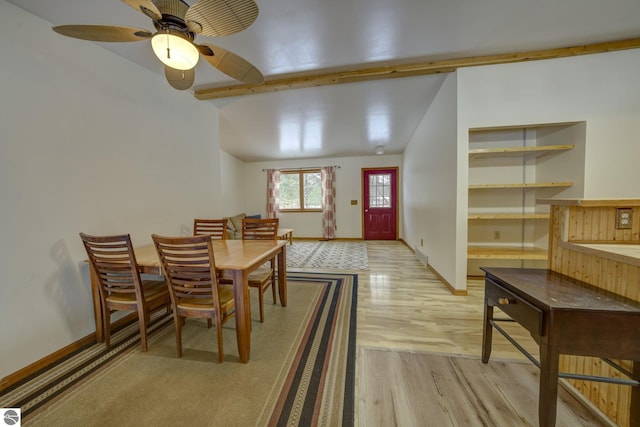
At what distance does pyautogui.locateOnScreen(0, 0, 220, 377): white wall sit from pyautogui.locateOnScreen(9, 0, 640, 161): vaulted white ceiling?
233mm

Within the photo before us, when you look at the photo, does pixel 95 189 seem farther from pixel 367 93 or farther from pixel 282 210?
pixel 282 210

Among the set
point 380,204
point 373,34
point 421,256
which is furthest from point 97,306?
point 380,204

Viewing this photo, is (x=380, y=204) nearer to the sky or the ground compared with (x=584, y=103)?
nearer to the ground

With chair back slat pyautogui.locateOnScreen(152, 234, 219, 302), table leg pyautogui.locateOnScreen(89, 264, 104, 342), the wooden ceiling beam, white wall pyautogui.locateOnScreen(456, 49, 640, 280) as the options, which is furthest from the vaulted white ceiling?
table leg pyautogui.locateOnScreen(89, 264, 104, 342)

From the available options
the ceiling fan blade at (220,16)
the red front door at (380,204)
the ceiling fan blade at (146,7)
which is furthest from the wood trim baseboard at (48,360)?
the red front door at (380,204)

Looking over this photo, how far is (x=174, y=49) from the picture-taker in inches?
50.5

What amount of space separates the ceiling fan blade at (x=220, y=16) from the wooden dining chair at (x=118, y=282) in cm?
139

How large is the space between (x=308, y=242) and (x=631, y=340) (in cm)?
522

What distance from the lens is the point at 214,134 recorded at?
3.26 meters

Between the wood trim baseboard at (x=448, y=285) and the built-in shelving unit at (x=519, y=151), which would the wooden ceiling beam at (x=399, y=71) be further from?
the wood trim baseboard at (x=448, y=285)

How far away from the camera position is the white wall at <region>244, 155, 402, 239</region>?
5828 mm

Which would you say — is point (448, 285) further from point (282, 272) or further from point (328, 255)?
point (328, 255)

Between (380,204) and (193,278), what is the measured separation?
5.14 metres

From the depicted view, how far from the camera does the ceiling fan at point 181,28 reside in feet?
3.54
